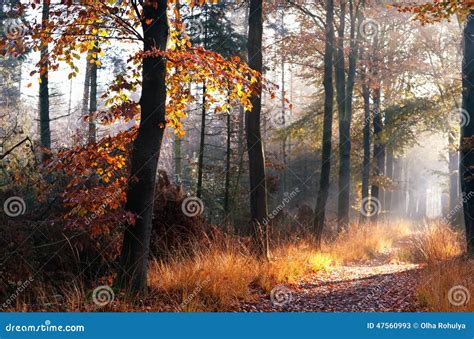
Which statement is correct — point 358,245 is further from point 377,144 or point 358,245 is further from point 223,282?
point 223,282

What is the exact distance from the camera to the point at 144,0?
6582 millimetres

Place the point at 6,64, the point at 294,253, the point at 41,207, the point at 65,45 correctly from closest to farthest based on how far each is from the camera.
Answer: the point at 65,45
the point at 41,207
the point at 294,253
the point at 6,64

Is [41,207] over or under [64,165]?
under

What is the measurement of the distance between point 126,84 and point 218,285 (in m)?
3.04

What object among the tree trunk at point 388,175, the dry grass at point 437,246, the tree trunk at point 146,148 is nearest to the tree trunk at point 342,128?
the dry grass at point 437,246

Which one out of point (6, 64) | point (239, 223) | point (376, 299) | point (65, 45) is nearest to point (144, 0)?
point (65, 45)

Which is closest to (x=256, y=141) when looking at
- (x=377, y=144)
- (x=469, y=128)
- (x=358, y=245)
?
(x=469, y=128)

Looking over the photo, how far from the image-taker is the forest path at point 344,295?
6910 millimetres

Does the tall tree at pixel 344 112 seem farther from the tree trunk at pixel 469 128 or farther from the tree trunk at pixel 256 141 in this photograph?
the tree trunk at pixel 256 141

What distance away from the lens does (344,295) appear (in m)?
7.93

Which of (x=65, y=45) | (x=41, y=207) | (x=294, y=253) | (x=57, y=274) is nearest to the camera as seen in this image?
(x=65, y=45)

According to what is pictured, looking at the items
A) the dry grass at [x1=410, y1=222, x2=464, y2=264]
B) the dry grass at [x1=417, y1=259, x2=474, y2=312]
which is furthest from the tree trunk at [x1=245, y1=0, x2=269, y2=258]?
the dry grass at [x1=410, y1=222, x2=464, y2=264]

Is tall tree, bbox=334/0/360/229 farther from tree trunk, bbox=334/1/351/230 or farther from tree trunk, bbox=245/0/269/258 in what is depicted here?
tree trunk, bbox=245/0/269/258

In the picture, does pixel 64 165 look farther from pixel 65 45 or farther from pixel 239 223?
pixel 239 223
